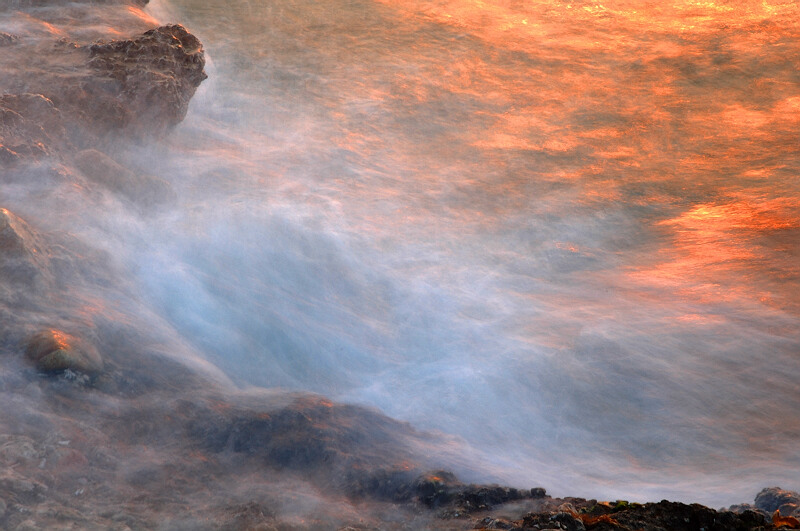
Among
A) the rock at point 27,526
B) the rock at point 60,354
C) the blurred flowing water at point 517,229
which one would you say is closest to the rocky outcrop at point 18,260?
the rock at point 60,354

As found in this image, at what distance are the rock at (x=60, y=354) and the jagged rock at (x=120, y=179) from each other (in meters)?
1.76

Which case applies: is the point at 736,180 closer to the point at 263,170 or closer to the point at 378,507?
the point at 263,170

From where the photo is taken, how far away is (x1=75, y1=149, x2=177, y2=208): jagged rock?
4.46 m

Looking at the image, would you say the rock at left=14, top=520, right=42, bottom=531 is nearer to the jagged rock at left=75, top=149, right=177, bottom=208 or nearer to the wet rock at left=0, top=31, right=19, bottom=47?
the jagged rock at left=75, top=149, right=177, bottom=208

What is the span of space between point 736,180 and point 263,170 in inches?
147

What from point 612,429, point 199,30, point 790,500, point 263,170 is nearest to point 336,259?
point 263,170

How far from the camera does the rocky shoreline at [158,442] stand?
7.29 ft

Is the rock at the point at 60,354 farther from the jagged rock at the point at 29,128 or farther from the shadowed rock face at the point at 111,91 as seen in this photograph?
the shadowed rock face at the point at 111,91

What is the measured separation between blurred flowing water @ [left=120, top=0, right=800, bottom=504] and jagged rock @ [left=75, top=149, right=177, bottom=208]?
0.73 ft

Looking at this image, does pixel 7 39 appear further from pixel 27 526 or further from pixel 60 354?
pixel 27 526

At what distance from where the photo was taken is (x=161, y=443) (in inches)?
106

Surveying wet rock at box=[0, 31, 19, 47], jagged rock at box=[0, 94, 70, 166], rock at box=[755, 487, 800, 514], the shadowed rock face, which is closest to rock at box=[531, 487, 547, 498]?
rock at box=[755, 487, 800, 514]

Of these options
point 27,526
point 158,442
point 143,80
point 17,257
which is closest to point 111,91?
point 143,80

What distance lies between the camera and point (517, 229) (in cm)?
527
